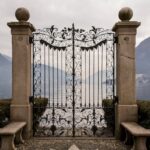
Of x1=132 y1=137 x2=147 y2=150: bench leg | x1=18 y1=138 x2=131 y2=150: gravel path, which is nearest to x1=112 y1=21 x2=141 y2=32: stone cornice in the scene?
x1=18 y1=138 x2=131 y2=150: gravel path

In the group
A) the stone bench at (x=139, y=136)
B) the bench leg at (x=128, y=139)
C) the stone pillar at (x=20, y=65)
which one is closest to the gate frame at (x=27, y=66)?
the stone pillar at (x=20, y=65)

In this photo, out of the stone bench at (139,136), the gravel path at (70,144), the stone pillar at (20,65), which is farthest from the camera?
the stone pillar at (20,65)

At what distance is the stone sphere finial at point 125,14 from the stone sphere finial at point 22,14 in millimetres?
2863

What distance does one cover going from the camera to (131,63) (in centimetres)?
1136

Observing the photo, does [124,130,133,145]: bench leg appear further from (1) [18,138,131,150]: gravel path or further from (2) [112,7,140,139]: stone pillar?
(2) [112,7,140,139]: stone pillar

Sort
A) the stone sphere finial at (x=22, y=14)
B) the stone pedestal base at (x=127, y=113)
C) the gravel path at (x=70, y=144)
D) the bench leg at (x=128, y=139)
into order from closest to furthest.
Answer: the gravel path at (x=70, y=144), the bench leg at (x=128, y=139), the stone pedestal base at (x=127, y=113), the stone sphere finial at (x=22, y=14)

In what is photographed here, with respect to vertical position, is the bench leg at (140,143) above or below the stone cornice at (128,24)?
below

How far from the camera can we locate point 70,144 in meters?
10.6

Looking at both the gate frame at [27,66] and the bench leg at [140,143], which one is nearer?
the bench leg at [140,143]

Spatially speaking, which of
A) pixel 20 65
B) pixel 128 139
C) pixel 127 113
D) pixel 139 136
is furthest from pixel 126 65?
pixel 20 65

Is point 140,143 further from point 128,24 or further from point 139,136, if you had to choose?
point 128,24

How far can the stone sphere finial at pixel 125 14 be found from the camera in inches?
446

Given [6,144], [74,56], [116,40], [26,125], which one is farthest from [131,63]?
[6,144]

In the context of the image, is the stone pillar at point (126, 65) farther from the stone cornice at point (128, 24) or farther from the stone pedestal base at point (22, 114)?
the stone pedestal base at point (22, 114)
